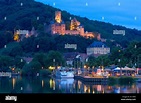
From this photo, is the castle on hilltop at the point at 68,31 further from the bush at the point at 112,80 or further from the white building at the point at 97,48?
the bush at the point at 112,80

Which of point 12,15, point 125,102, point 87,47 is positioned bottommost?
point 125,102

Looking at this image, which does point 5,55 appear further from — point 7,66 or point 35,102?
point 35,102

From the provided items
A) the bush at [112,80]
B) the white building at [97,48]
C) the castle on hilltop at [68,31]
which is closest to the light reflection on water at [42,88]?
the bush at [112,80]

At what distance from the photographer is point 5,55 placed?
1.42 meters

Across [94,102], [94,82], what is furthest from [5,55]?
[94,102]

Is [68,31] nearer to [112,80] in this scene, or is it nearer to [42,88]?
[42,88]

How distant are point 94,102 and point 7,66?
66cm

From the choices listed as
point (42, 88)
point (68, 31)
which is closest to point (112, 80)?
point (42, 88)

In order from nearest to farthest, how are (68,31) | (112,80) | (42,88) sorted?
(112,80)
(42,88)
(68,31)

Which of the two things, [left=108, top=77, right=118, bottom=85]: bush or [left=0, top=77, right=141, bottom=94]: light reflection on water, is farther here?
[left=108, top=77, right=118, bottom=85]: bush

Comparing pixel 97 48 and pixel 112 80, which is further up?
pixel 97 48

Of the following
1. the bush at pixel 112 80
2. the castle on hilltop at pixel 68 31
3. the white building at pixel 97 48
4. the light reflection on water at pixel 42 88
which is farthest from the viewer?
the castle on hilltop at pixel 68 31

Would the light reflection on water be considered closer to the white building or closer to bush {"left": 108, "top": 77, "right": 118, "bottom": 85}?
bush {"left": 108, "top": 77, "right": 118, "bottom": 85}

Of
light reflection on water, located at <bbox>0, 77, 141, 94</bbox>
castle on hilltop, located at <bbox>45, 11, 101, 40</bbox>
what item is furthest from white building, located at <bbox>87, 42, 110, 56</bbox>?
light reflection on water, located at <bbox>0, 77, 141, 94</bbox>
